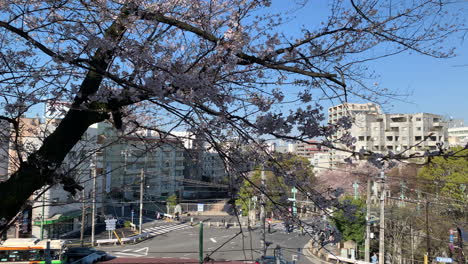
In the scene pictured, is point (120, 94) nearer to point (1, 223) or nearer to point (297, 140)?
point (297, 140)

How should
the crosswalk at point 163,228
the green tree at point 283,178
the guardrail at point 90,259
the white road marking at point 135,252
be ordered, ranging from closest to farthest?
the green tree at point 283,178 → the guardrail at point 90,259 → the white road marking at point 135,252 → the crosswalk at point 163,228

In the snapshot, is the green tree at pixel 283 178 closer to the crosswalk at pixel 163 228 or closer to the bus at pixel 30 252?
the bus at pixel 30 252

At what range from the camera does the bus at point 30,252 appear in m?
10.9

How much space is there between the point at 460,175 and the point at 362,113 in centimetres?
1470

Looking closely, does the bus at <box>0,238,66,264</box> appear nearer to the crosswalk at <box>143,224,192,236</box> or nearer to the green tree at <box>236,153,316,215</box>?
the crosswalk at <box>143,224,192,236</box>

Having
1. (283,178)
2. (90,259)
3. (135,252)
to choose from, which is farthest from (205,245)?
(283,178)

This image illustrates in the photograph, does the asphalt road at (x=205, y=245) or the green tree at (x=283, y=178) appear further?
the asphalt road at (x=205, y=245)

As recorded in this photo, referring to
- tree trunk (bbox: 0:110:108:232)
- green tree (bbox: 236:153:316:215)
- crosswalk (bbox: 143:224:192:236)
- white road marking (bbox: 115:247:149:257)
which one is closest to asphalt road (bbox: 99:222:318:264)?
white road marking (bbox: 115:247:149:257)

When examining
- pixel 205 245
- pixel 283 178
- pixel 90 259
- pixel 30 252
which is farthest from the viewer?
pixel 205 245

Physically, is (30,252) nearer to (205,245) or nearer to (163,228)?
(205,245)

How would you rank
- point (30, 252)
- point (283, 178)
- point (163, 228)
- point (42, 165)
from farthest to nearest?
point (163, 228) < point (30, 252) < point (42, 165) < point (283, 178)

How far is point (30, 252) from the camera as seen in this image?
432 inches

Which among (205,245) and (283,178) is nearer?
(283,178)

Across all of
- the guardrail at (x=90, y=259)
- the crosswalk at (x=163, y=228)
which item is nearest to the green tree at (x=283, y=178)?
the guardrail at (x=90, y=259)
